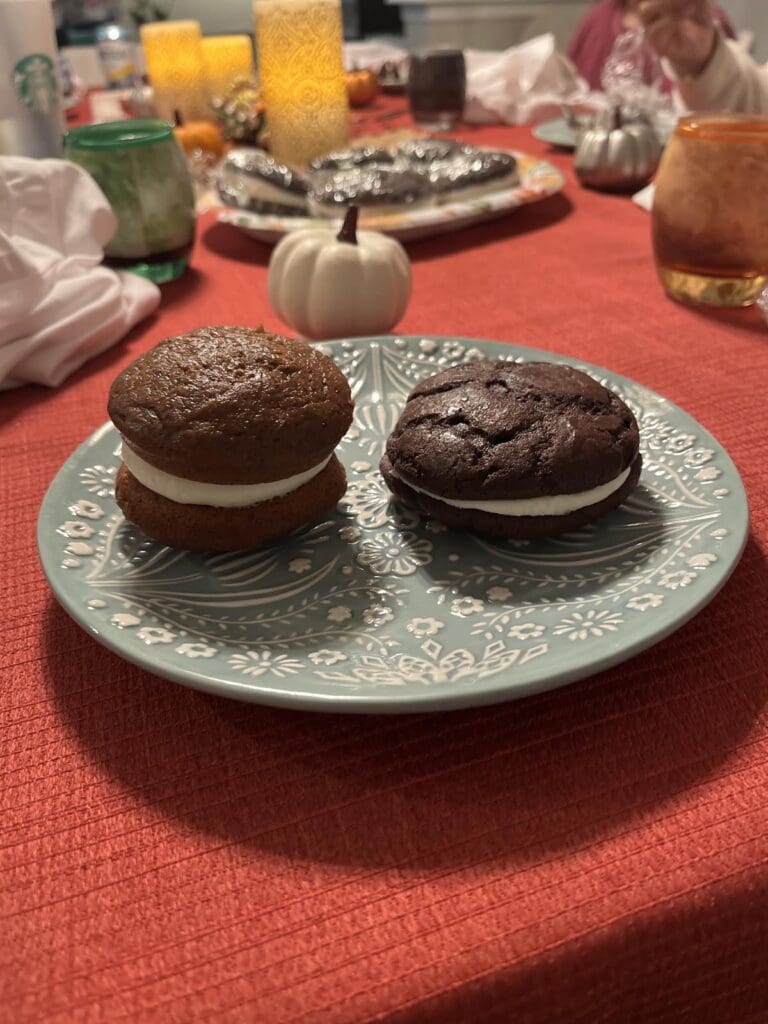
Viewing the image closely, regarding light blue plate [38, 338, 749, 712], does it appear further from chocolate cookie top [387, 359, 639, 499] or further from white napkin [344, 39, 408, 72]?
white napkin [344, 39, 408, 72]

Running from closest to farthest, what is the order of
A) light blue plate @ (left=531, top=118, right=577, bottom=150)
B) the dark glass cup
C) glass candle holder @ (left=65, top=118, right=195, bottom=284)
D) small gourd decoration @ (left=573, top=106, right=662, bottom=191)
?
glass candle holder @ (left=65, top=118, right=195, bottom=284) < small gourd decoration @ (left=573, top=106, right=662, bottom=191) < light blue plate @ (left=531, top=118, right=577, bottom=150) < the dark glass cup

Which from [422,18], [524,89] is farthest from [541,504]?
[422,18]

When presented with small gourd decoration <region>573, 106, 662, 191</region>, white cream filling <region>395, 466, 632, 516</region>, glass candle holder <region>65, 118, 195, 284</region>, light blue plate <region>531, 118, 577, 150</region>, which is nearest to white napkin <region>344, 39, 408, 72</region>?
light blue plate <region>531, 118, 577, 150</region>

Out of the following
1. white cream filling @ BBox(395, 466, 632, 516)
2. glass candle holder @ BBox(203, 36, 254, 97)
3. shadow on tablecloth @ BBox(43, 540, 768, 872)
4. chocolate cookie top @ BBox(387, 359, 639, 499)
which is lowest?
shadow on tablecloth @ BBox(43, 540, 768, 872)

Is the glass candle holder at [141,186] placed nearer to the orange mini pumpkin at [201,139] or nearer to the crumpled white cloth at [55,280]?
the crumpled white cloth at [55,280]

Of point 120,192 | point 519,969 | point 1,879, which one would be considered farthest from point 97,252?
point 519,969

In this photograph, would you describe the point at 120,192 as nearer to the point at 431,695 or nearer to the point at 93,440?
the point at 93,440

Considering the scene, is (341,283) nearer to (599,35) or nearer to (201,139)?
(201,139)
